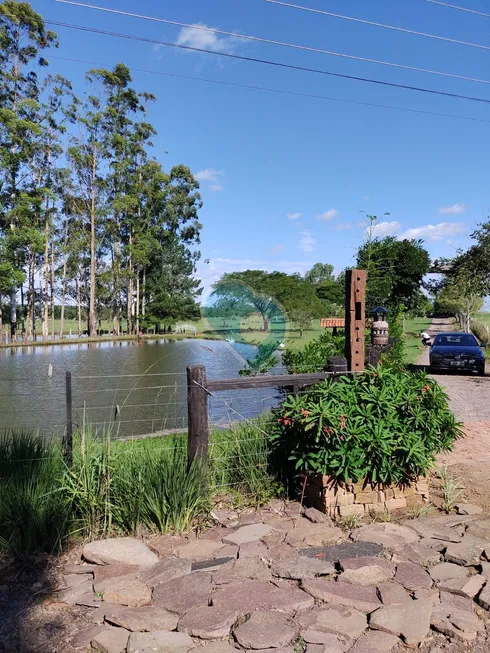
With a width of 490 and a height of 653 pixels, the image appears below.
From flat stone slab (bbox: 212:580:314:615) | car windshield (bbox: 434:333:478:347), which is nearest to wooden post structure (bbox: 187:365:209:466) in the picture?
flat stone slab (bbox: 212:580:314:615)

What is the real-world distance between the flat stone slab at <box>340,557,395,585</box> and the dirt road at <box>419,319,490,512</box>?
4.83ft

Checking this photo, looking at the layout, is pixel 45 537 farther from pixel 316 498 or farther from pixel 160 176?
pixel 160 176

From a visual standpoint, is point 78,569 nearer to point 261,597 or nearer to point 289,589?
point 261,597

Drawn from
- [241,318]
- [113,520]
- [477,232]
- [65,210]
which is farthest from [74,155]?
[113,520]

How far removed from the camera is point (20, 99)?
35406mm

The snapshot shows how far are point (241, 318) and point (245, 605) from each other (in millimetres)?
5135

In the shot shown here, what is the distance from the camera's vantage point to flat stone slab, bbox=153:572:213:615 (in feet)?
8.68

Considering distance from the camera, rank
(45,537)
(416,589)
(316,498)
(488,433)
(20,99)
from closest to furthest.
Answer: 1. (416,589)
2. (45,537)
3. (316,498)
4. (488,433)
5. (20,99)

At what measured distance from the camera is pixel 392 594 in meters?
2.72

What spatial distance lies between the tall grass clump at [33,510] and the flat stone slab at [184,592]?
2.71 ft

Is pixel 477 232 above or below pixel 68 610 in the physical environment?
above

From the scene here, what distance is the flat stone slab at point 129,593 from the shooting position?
2.69 meters

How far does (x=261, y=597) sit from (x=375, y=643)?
2.01ft

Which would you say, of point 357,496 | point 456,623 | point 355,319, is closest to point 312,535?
point 357,496
